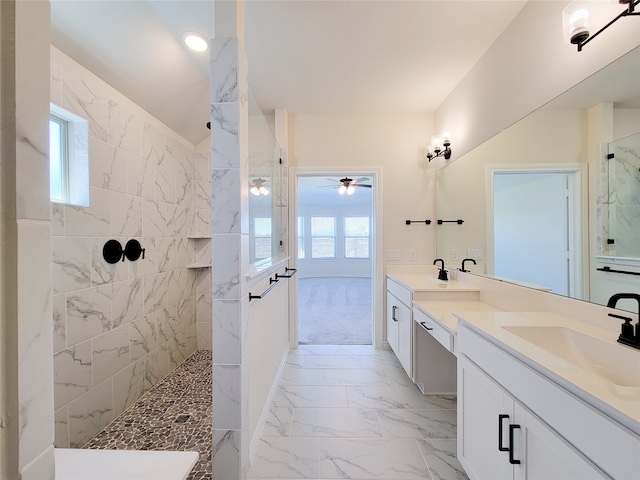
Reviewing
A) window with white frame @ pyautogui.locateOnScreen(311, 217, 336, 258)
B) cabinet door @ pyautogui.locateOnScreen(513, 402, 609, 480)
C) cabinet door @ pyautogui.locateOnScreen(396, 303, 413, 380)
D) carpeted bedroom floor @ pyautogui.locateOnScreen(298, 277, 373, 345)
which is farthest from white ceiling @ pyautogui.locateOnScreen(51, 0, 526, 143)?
window with white frame @ pyautogui.locateOnScreen(311, 217, 336, 258)

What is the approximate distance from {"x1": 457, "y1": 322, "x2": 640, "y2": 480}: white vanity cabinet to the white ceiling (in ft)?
6.56

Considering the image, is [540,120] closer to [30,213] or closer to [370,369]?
[30,213]

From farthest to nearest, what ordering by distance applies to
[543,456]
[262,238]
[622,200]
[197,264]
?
[197,264], [262,238], [622,200], [543,456]

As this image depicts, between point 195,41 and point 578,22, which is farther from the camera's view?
point 195,41

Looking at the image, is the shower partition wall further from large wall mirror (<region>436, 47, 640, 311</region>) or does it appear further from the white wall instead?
the white wall

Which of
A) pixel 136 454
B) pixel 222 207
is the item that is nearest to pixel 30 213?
pixel 136 454

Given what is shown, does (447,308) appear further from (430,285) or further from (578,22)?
(578,22)

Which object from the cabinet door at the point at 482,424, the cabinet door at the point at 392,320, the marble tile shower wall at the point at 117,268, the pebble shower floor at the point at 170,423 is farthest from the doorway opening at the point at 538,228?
the marble tile shower wall at the point at 117,268

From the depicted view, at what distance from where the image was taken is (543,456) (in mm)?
908

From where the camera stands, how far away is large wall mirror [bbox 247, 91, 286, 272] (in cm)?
181

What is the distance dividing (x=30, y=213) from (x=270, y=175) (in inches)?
85.8

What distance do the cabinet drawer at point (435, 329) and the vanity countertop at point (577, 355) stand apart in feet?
0.87

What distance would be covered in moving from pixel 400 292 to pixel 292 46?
2.25 m

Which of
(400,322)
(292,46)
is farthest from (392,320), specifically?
(292,46)
